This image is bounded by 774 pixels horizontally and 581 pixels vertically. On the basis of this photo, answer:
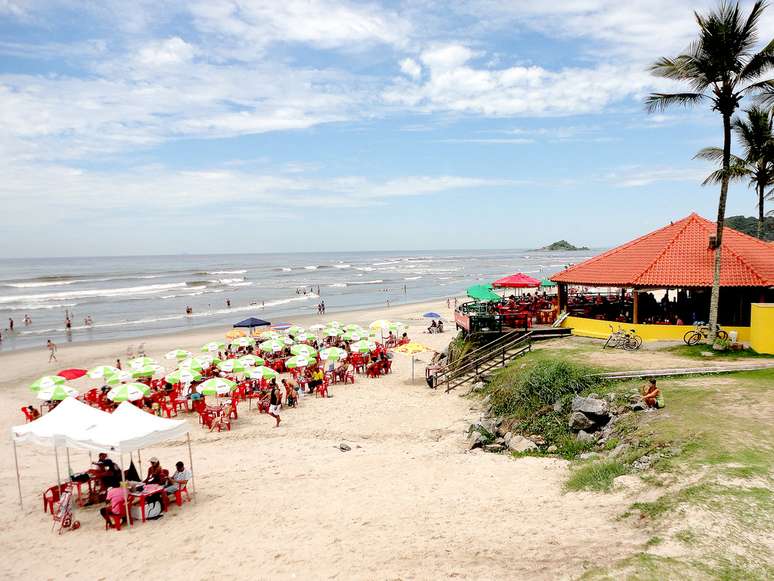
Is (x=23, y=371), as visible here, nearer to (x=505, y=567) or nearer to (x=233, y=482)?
(x=233, y=482)

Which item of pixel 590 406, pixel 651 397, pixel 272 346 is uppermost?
pixel 651 397

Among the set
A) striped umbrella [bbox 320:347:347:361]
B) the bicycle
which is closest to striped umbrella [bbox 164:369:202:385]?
striped umbrella [bbox 320:347:347:361]

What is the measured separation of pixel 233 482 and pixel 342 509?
10.4 ft

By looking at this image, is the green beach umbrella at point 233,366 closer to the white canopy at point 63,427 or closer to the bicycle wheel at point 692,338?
the white canopy at point 63,427

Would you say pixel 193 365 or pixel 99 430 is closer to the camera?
pixel 99 430

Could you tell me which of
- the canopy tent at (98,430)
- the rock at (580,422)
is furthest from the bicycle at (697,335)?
the canopy tent at (98,430)

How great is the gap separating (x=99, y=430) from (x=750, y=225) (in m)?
71.8

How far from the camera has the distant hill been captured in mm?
51219

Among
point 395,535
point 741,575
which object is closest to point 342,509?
point 395,535

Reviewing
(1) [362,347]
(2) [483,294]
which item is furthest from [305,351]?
(2) [483,294]

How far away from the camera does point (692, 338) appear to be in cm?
1703

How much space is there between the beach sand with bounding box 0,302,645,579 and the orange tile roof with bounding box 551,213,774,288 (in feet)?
26.7

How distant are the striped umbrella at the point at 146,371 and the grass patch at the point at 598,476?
15.0 m

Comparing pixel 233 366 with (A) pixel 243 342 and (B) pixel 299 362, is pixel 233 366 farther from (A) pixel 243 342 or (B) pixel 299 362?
(A) pixel 243 342
